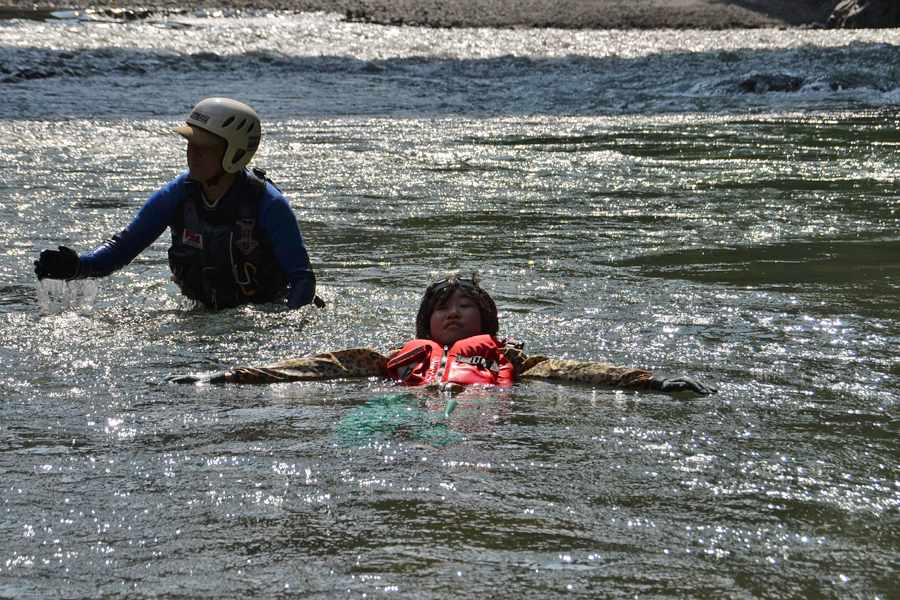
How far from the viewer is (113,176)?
1447cm

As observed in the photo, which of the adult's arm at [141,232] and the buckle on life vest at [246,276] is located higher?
the adult's arm at [141,232]

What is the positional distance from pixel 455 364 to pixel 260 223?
2281 millimetres

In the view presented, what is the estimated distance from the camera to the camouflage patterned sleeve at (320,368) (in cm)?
592

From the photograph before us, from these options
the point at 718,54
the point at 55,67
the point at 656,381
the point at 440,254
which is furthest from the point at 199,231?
the point at 718,54

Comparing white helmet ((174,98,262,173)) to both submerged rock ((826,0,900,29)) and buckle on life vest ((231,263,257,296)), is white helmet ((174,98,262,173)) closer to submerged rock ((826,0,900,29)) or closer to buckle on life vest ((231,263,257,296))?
buckle on life vest ((231,263,257,296))

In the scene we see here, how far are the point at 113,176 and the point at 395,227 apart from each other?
5.31 m

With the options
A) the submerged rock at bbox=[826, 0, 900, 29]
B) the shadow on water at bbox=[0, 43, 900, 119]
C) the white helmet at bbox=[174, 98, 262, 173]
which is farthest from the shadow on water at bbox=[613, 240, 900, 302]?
the submerged rock at bbox=[826, 0, 900, 29]

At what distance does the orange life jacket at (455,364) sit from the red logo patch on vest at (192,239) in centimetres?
216

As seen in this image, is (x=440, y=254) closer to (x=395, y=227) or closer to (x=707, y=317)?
(x=395, y=227)

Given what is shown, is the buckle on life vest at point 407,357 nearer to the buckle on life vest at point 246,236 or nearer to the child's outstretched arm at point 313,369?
the child's outstretched arm at point 313,369

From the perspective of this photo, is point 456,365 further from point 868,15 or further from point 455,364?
point 868,15

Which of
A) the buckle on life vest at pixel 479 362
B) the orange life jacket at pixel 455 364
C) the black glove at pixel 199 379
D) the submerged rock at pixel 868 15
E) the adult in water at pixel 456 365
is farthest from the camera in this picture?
the submerged rock at pixel 868 15

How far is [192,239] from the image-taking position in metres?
7.62

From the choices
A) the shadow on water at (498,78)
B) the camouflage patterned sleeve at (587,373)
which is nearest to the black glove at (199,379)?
the camouflage patterned sleeve at (587,373)
